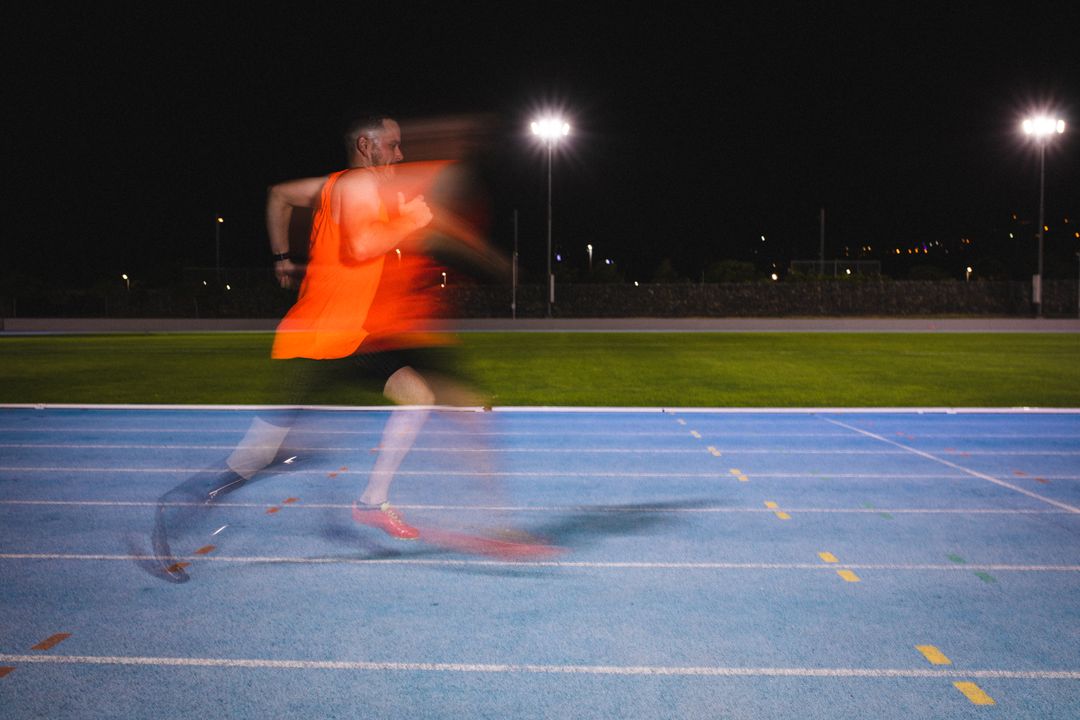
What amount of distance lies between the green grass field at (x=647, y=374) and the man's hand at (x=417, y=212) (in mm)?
5170

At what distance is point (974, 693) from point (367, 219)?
3.36m

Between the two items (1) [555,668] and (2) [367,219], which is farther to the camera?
(2) [367,219]

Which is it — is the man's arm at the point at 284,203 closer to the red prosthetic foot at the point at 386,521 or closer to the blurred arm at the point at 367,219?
the blurred arm at the point at 367,219

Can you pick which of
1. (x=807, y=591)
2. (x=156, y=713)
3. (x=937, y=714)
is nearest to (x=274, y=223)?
(x=156, y=713)

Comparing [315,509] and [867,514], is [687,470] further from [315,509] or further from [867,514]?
[315,509]

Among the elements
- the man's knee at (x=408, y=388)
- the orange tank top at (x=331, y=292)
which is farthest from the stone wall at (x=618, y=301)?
the orange tank top at (x=331, y=292)

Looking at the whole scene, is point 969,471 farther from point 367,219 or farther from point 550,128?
point 550,128

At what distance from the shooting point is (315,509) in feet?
19.3

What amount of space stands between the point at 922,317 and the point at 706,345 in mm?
25427

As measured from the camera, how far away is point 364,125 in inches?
189

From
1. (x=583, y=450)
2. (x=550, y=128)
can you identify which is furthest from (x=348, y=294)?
(x=550, y=128)

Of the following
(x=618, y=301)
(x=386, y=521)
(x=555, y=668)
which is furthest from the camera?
(x=618, y=301)

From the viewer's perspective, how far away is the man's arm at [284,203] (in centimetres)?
475

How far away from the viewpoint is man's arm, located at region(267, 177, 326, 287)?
187 inches
